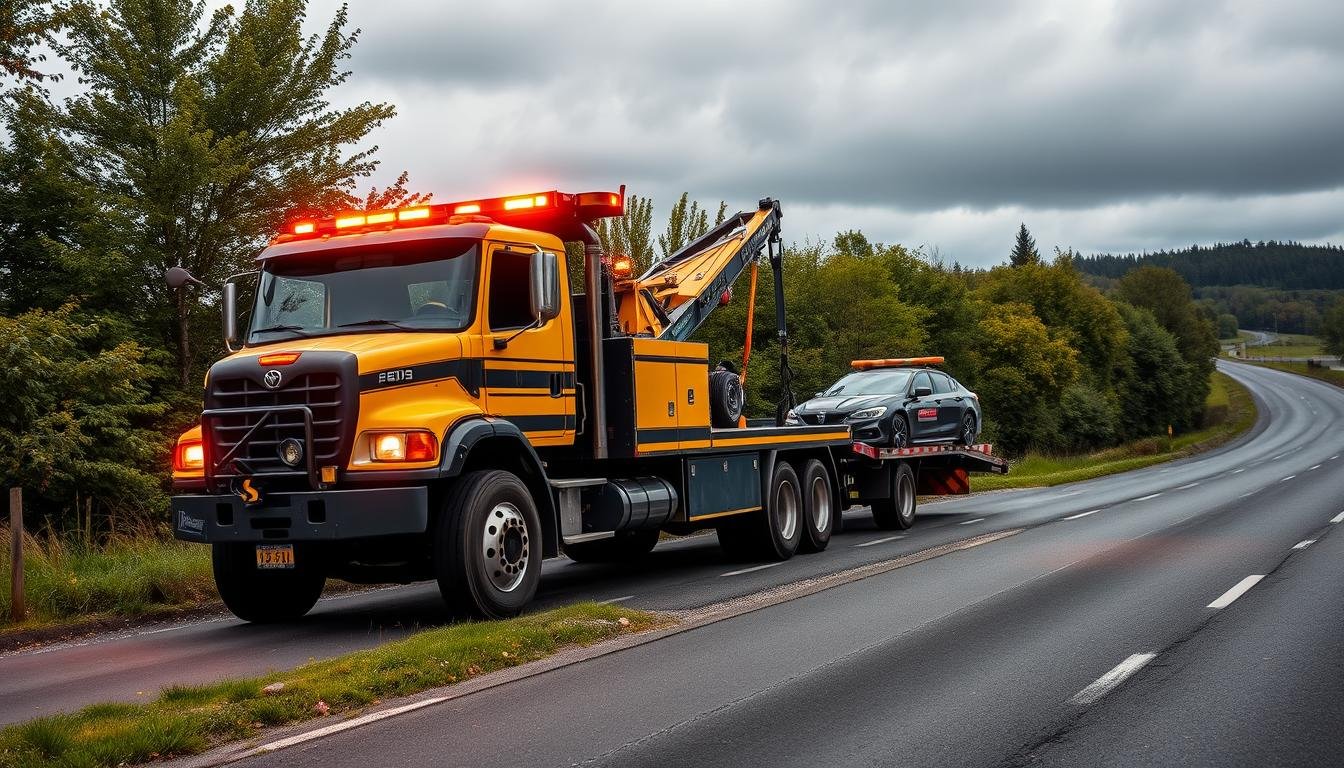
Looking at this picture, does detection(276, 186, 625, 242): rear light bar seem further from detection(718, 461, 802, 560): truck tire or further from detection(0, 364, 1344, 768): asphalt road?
detection(718, 461, 802, 560): truck tire

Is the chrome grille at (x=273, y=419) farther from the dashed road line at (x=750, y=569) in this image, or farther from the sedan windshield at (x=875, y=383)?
the sedan windshield at (x=875, y=383)

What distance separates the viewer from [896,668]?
295 inches

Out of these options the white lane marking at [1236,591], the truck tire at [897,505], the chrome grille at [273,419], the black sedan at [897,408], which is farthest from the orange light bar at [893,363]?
the chrome grille at [273,419]

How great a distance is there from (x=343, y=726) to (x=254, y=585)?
4750mm

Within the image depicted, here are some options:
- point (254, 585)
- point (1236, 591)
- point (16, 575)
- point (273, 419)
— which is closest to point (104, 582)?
point (16, 575)

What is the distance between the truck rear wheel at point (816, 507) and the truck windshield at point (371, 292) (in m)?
6.63

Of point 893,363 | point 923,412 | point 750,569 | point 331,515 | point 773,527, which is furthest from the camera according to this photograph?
point 893,363

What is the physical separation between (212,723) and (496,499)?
3887mm

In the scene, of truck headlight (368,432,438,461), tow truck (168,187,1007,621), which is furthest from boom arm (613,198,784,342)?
truck headlight (368,432,438,461)

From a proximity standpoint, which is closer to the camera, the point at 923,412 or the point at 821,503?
the point at 821,503

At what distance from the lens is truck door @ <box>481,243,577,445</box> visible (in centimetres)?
1035

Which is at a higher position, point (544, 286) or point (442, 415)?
point (544, 286)

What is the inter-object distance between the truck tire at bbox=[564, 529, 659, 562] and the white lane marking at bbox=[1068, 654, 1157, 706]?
821cm

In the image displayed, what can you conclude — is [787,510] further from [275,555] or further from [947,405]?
[275,555]
